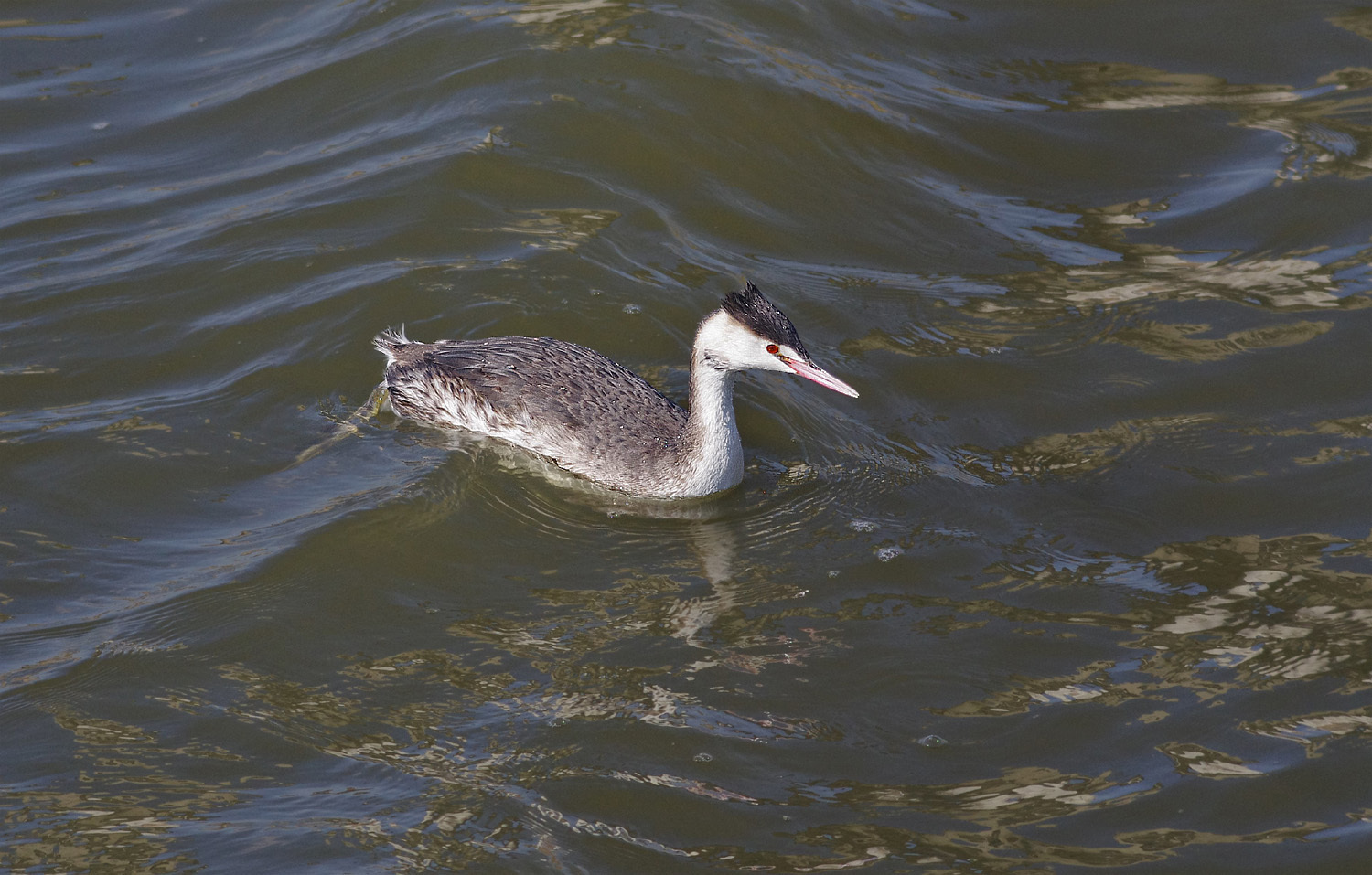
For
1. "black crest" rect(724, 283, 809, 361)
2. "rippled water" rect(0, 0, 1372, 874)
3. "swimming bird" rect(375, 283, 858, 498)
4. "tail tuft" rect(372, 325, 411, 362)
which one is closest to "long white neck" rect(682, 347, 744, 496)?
"swimming bird" rect(375, 283, 858, 498)

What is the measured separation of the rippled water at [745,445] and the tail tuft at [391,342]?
158 mm

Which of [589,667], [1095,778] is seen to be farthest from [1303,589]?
[589,667]

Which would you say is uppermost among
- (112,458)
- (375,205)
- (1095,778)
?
(375,205)

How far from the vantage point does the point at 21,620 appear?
641 cm

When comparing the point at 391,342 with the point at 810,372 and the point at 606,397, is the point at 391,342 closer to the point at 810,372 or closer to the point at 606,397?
the point at 606,397

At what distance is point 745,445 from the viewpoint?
8078 mm

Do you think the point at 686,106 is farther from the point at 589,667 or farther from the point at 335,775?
the point at 335,775

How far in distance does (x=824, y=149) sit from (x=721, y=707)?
6.07m

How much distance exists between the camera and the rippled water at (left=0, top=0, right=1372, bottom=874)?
537 centimetres

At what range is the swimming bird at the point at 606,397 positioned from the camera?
7004mm

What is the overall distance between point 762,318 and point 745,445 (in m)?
1.38

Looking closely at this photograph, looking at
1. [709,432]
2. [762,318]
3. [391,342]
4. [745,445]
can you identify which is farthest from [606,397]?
[391,342]

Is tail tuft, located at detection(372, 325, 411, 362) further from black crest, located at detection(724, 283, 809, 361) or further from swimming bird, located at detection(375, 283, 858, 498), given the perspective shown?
black crest, located at detection(724, 283, 809, 361)

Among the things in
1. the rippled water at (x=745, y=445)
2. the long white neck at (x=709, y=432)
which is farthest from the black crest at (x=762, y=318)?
the rippled water at (x=745, y=445)
